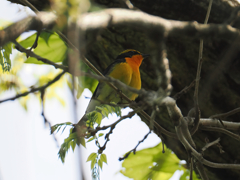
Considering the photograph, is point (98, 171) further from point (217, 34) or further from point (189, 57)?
point (189, 57)

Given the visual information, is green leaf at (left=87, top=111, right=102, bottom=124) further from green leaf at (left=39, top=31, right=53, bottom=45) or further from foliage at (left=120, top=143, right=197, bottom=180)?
green leaf at (left=39, top=31, right=53, bottom=45)

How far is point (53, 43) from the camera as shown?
3967 mm

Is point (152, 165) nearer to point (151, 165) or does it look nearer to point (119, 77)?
point (151, 165)

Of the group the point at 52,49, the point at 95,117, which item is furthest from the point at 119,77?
the point at 95,117

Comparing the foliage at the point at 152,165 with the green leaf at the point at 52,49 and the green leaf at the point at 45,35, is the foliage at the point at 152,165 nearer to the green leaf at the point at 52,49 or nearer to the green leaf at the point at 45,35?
the green leaf at the point at 52,49

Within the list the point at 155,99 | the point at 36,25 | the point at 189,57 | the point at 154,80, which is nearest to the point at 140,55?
the point at 154,80

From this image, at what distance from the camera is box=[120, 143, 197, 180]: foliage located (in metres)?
3.72

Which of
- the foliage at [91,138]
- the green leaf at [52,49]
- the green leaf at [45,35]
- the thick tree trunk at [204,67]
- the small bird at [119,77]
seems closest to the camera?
the foliage at [91,138]

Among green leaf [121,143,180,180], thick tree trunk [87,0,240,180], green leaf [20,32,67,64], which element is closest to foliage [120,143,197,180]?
green leaf [121,143,180,180]

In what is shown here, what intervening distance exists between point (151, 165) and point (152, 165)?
0.07 ft

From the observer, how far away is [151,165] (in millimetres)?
3816

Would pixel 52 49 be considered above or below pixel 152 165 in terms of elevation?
above

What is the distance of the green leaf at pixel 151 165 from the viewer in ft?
12.2

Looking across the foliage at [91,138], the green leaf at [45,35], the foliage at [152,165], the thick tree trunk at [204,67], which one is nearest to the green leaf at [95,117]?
the foliage at [91,138]
